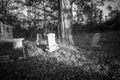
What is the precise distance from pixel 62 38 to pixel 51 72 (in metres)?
4.00

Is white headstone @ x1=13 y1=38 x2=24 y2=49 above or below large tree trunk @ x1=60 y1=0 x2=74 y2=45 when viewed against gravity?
below

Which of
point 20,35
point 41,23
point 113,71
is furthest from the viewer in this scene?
point 41,23

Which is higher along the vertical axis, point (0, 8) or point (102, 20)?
point (0, 8)

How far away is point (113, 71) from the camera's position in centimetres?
402

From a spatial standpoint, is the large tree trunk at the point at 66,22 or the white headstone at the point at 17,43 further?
the white headstone at the point at 17,43

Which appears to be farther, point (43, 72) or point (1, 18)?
point (1, 18)

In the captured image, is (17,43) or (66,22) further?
(17,43)

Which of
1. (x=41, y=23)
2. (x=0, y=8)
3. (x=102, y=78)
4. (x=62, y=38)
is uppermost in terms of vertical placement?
(x=0, y=8)

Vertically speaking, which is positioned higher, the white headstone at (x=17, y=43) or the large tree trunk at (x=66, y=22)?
the large tree trunk at (x=66, y=22)

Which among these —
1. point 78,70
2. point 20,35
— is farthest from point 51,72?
point 20,35

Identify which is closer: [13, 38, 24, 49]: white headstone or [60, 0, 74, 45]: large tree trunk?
[60, 0, 74, 45]: large tree trunk

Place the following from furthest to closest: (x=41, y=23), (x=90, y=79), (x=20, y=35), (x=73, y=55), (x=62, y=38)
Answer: (x=41, y=23)
(x=20, y=35)
(x=62, y=38)
(x=73, y=55)
(x=90, y=79)

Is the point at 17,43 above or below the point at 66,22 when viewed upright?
below

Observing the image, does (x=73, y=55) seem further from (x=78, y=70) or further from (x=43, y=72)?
(x=43, y=72)
